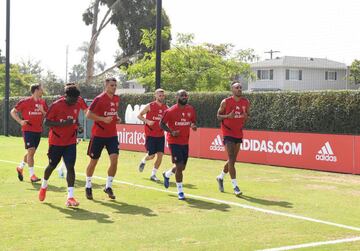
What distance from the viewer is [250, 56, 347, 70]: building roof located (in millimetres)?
65188

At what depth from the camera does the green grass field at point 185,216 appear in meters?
6.73

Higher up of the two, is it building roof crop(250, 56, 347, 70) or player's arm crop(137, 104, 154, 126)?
building roof crop(250, 56, 347, 70)

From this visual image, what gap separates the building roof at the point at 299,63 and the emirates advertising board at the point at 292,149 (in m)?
47.0

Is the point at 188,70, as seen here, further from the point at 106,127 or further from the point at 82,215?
the point at 82,215

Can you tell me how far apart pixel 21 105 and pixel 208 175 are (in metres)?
4.77

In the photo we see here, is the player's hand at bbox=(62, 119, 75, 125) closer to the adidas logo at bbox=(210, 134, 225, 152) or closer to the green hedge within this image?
the adidas logo at bbox=(210, 134, 225, 152)

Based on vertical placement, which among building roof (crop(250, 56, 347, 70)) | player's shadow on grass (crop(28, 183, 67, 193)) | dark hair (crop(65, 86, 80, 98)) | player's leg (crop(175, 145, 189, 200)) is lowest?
player's shadow on grass (crop(28, 183, 67, 193))

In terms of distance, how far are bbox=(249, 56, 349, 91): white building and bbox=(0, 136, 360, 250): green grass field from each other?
52408mm

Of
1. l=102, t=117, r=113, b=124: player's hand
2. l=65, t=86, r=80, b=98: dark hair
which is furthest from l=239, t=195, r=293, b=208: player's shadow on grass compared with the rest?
l=65, t=86, r=80, b=98: dark hair

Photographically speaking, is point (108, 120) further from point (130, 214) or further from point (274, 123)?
point (274, 123)

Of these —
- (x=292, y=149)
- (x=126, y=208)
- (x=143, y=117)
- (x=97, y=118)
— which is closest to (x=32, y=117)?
(x=143, y=117)

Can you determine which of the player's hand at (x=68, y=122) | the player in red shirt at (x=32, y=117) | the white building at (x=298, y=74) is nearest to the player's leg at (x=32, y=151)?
the player in red shirt at (x=32, y=117)

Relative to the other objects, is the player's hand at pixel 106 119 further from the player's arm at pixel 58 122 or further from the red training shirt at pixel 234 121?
the red training shirt at pixel 234 121

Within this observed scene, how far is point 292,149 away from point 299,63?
52.4 meters
